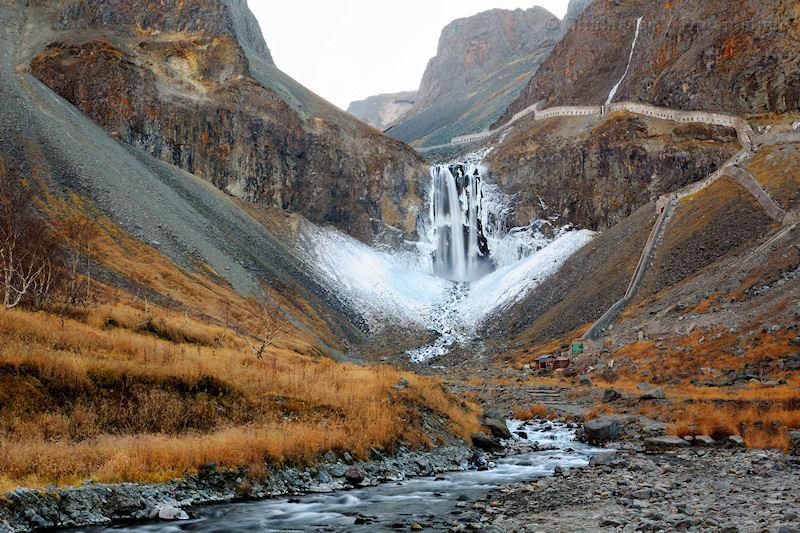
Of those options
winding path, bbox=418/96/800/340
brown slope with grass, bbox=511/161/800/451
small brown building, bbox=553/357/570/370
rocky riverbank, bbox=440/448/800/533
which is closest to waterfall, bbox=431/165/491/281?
winding path, bbox=418/96/800/340

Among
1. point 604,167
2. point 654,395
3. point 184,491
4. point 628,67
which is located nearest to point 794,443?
point 654,395

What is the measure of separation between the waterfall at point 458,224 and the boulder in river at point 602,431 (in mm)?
63718

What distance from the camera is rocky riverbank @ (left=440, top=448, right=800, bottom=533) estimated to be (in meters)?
10.5

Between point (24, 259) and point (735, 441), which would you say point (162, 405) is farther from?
point (735, 441)

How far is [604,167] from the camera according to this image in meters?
81.4

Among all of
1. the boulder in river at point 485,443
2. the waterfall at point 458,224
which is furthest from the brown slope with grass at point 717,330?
the waterfall at point 458,224

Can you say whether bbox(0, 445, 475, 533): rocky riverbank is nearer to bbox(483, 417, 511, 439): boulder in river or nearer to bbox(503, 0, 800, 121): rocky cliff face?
bbox(483, 417, 511, 439): boulder in river

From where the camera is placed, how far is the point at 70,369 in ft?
48.9

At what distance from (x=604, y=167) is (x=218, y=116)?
175ft

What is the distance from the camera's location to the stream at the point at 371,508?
11.5 meters

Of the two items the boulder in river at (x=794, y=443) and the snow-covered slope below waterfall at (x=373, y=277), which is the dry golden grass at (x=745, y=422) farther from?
the snow-covered slope below waterfall at (x=373, y=277)

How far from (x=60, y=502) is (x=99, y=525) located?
81 centimetres

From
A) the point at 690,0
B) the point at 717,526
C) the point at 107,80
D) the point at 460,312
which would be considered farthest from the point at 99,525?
the point at 690,0

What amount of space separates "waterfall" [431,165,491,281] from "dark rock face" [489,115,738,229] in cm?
504
